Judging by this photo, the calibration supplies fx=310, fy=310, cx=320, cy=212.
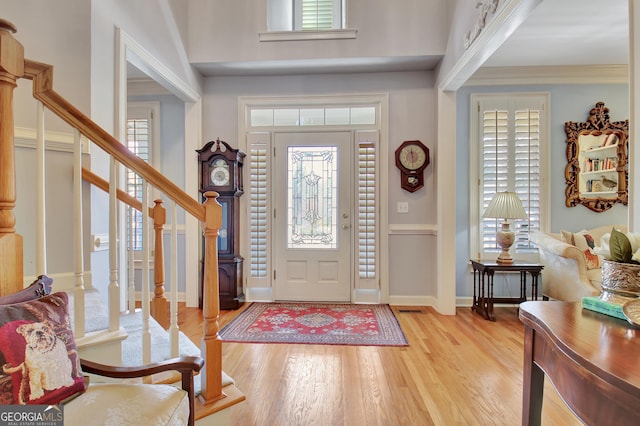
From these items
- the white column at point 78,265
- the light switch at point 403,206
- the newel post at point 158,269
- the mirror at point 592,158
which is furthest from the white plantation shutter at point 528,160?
the white column at point 78,265

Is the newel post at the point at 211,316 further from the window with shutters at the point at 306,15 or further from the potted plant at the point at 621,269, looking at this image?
the window with shutters at the point at 306,15

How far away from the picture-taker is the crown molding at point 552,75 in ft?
11.4

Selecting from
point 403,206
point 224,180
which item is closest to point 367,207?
point 403,206

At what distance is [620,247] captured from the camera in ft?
3.00

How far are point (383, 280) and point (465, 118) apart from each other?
212 cm

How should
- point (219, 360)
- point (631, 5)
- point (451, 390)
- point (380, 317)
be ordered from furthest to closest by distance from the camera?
point (380, 317), point (451, 390), point (219, 360), point (631, 5)

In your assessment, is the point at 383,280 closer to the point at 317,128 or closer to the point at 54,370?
the point at 317,128

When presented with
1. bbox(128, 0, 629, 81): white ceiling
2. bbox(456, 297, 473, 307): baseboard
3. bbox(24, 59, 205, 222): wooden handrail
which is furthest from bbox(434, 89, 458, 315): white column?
bbox(24, 59, 205, 222): wooden handrail

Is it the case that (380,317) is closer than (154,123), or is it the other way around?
(380,317)

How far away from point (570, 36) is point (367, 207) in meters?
2.54

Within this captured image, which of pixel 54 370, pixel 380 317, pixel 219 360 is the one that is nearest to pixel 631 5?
pixel 219 360

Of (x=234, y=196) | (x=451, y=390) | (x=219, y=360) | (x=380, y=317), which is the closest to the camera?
(x=219, y=360)

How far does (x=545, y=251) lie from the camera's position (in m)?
3.27

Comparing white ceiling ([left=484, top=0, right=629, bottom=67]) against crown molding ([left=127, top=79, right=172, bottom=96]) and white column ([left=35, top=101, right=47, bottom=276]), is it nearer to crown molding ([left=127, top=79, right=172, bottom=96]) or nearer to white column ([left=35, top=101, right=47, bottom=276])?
white column ([left=35, top=101, right=47, bottom=276])
